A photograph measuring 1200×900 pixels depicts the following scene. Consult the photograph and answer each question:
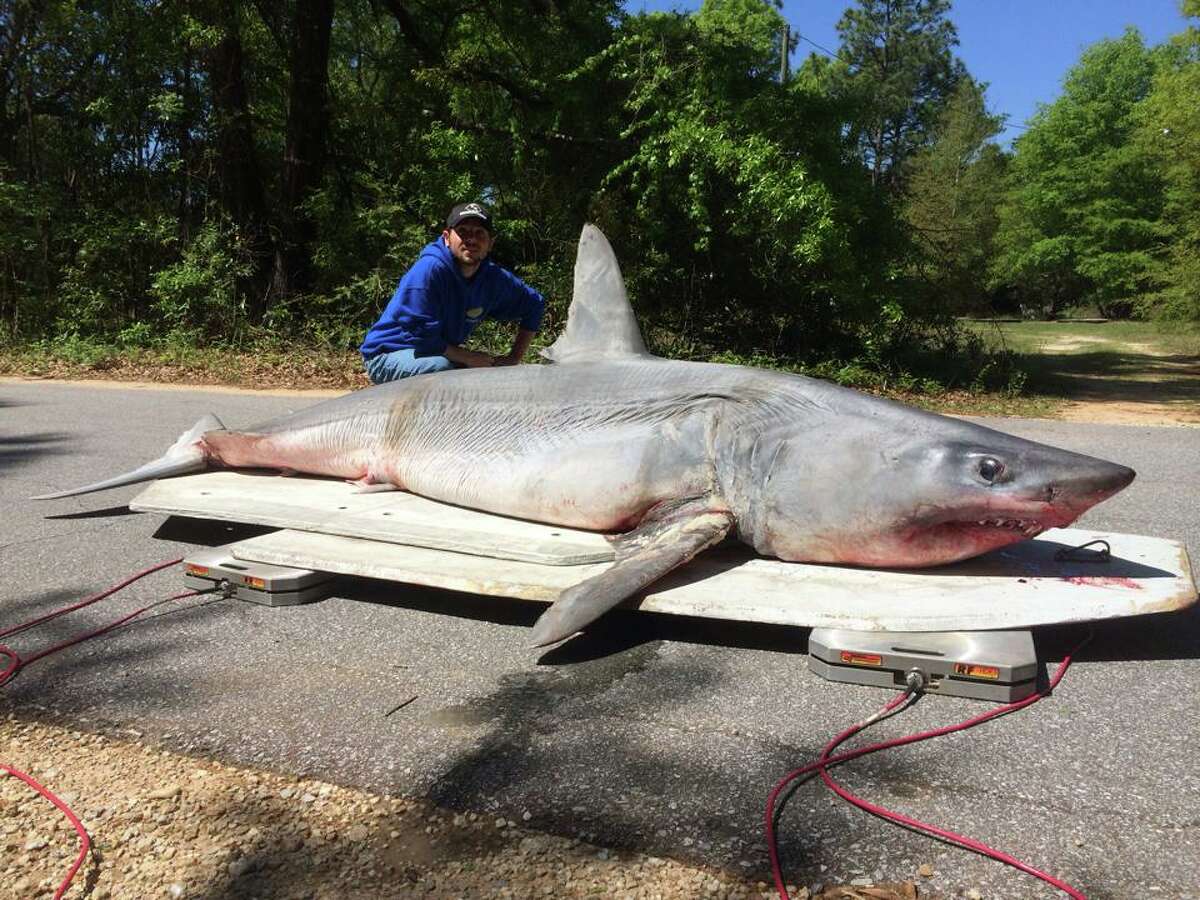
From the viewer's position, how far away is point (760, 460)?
3461mm

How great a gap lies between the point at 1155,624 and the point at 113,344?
16.9 metres

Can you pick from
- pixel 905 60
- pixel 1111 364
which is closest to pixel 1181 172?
pixel 1111 364

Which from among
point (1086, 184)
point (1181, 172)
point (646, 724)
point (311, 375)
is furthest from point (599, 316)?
point (1086, 184)

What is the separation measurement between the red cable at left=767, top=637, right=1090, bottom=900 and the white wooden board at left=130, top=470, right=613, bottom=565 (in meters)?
1.24

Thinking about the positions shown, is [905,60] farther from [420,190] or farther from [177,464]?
[177,464]

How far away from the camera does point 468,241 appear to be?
18.1 feet

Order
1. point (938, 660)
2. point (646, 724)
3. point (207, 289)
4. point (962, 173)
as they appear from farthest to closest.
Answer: point (962, 173) → point (207, 289) → point (938, 660) → point (646, 724)

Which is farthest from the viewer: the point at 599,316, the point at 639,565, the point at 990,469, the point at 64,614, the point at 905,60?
the point at 905,60

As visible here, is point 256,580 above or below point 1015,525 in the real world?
below

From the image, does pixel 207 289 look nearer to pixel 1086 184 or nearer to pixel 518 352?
pixel 518 352

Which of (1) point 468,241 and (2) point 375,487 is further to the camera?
(1) point 468,241

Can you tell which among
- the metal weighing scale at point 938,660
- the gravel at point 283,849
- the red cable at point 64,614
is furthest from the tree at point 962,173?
the gravel at point 283,849

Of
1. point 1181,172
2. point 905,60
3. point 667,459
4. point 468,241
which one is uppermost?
point 905,60

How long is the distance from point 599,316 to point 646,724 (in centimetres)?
230
